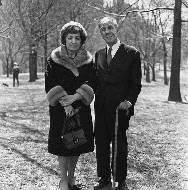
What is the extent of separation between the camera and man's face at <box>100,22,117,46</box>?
4418 millimetres

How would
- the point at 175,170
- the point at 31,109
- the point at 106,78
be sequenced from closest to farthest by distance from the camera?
the point at 106,78
the point at 175,170
the point at 31,109

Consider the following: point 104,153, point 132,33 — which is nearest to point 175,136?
point 104,153

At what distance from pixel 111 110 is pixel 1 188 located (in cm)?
178

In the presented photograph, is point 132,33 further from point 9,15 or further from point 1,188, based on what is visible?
point 1,188

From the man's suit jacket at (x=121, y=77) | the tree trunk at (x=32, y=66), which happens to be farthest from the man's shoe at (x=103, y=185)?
the tree trunk at (x=32, y=66)

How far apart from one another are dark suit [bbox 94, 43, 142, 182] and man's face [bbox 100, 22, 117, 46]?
15 centimetres

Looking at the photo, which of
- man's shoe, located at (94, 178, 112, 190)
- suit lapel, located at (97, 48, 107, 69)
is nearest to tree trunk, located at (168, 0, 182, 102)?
suit lapel, located at (97, 48, 107, 69)

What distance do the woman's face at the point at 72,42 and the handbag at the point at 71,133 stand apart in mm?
778

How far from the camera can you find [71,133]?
424cm

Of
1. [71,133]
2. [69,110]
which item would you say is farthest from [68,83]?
[71,133]

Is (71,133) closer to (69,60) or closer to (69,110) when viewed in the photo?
(69,110)

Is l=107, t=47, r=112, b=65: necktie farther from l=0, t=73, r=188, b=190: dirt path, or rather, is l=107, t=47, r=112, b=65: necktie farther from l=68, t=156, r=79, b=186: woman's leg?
l=0, t=73, r=188, b=190: dirt path

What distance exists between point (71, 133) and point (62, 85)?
566mm

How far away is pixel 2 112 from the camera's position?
12.0 m
